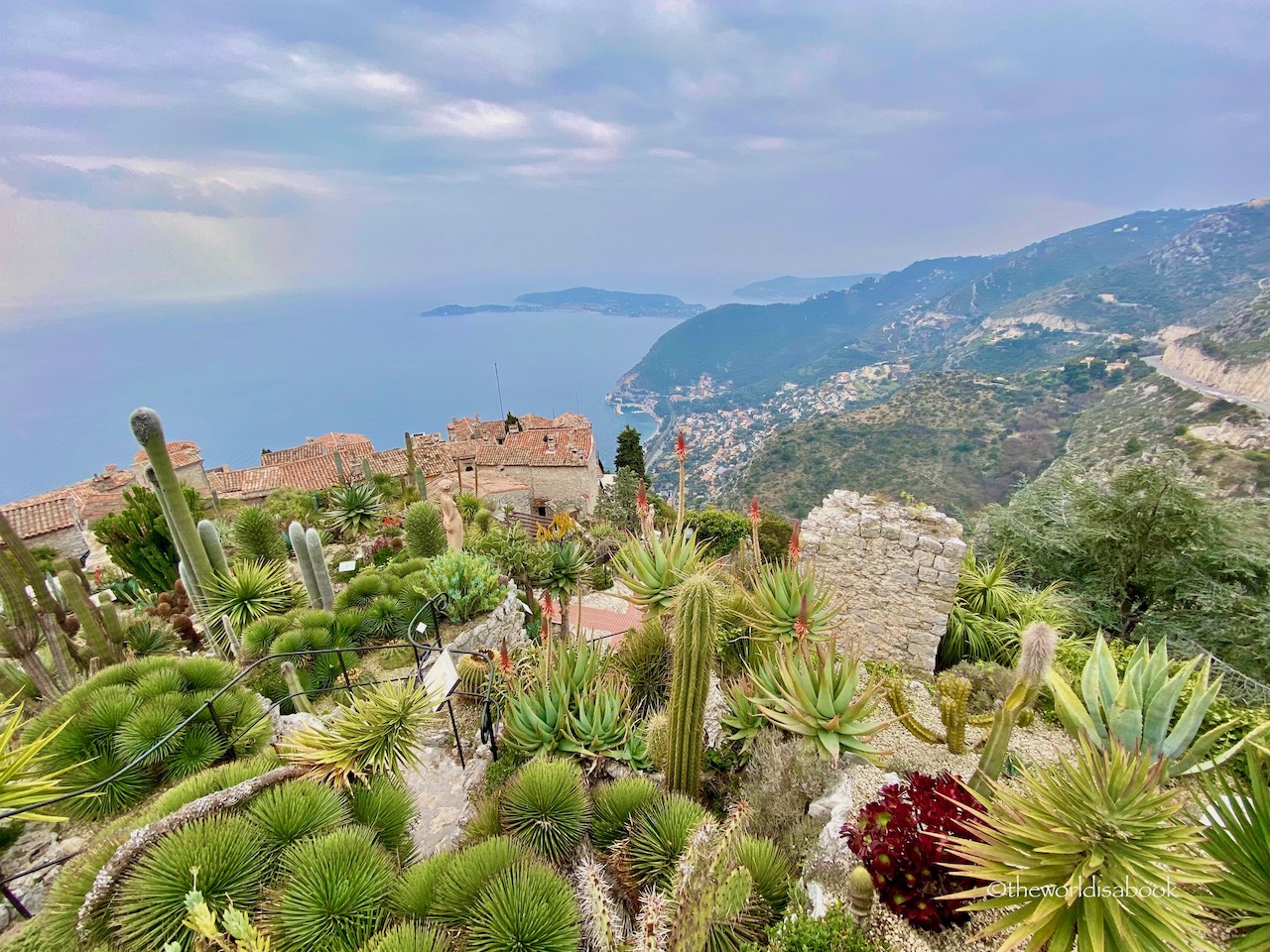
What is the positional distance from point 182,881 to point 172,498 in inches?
207

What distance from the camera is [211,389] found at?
194m

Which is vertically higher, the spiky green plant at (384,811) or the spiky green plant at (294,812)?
the spiky green plant at (294,812)

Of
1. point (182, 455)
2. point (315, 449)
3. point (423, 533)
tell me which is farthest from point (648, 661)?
point (315, 449)

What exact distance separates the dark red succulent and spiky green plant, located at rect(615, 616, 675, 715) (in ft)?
9.57

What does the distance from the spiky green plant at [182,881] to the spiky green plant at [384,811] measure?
707mm

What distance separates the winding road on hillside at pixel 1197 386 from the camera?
89.6 feet

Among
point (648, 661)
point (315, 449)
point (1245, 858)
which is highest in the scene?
point (1245, 858)

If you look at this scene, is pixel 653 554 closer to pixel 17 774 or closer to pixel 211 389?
pixel 17 774

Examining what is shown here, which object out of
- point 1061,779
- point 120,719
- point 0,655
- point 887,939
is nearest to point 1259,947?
point 1061,779

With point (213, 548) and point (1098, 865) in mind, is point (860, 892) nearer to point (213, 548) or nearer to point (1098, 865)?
point (1098, 865)

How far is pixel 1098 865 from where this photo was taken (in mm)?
2469

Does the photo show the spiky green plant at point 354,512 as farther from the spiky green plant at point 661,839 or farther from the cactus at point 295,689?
the spiky green plant at point 661,839

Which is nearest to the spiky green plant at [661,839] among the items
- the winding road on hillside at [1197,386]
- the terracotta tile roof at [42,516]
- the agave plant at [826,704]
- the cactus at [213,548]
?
the agave plant at [826,704]

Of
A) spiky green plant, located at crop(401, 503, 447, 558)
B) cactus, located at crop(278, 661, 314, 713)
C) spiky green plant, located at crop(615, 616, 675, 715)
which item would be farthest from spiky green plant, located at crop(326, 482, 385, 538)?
spiky green plant, located at crop(615, 616, 675, 715)
